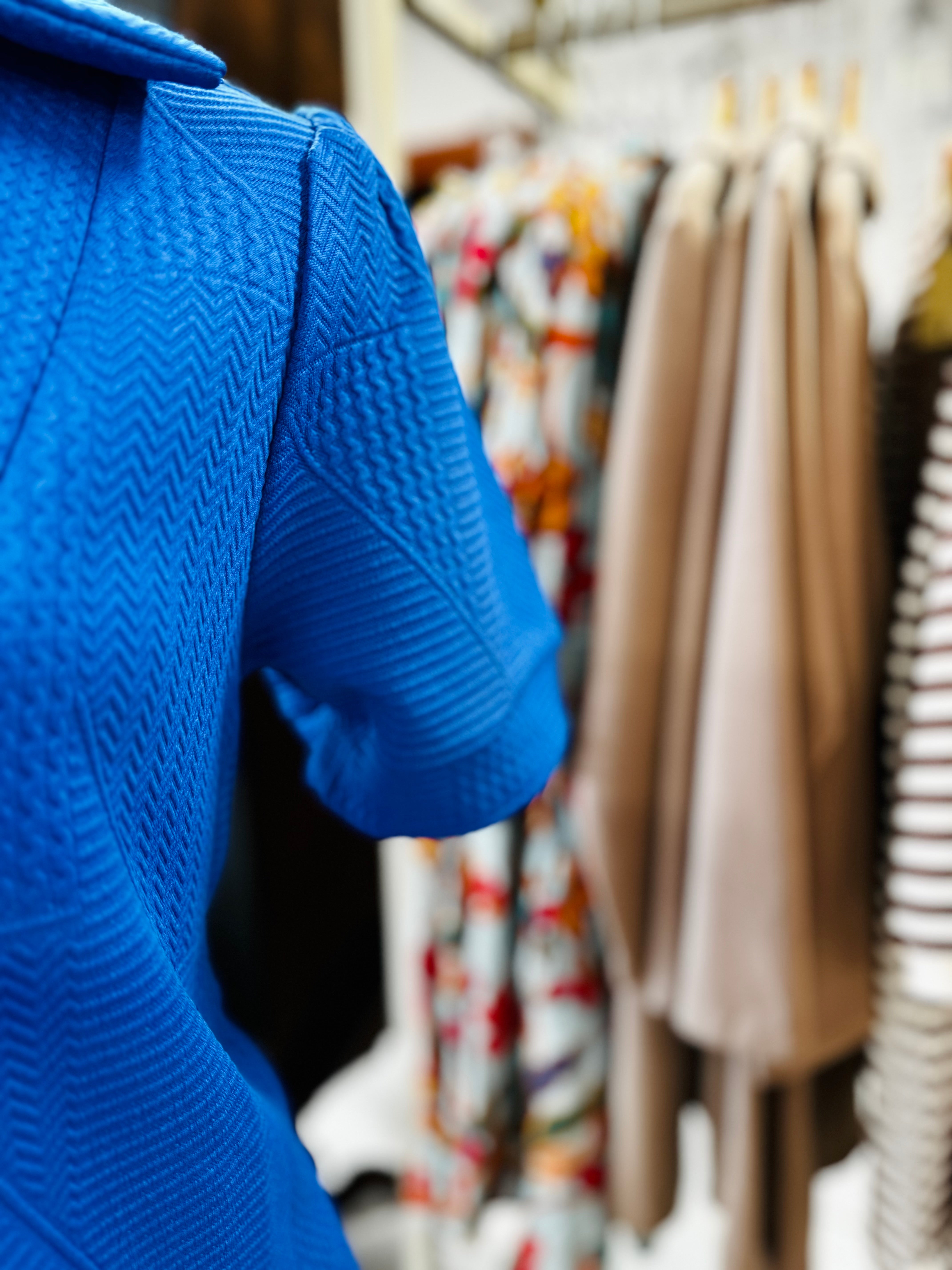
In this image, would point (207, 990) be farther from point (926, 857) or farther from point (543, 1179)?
point (543, 1179)

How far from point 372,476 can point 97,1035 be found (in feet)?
0.58

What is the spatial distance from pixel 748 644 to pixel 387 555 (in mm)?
353

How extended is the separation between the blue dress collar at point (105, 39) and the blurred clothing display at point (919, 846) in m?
0.50

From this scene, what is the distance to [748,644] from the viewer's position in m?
0.59

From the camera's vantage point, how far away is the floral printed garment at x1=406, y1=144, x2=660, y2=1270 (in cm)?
70

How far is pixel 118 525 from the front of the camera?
0.22 meters

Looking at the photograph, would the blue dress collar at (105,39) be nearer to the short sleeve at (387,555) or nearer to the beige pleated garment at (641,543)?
the short sleeve at (387,555)

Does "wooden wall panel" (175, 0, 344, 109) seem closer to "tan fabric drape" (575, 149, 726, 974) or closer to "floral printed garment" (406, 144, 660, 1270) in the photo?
"floral printed garment" (406, 144, 660, 1270)

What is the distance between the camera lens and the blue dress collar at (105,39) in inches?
8.2

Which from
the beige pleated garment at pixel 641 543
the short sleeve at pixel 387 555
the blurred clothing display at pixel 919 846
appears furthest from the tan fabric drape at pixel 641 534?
the short sleeve at pixel 387 555

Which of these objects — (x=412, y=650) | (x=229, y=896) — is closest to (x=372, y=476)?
(x=412, y=650)

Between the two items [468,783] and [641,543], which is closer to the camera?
[468,783]

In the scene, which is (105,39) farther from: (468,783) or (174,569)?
(468,783)

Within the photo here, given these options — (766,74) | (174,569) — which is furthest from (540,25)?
(174,569)
